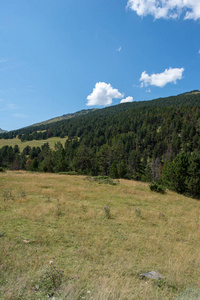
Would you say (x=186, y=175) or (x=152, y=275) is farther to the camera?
(x=186, y=175)

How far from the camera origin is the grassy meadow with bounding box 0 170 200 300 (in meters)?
3.81

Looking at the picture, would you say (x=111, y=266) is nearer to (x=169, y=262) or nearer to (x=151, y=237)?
(x=169, y=262)

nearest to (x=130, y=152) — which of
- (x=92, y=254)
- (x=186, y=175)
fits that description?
(x=186, y=175)

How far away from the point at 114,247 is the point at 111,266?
1.44 m

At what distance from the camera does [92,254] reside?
230 inches

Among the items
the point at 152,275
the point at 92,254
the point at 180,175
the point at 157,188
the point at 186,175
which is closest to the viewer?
the point at 152,275

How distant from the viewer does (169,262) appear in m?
5.77

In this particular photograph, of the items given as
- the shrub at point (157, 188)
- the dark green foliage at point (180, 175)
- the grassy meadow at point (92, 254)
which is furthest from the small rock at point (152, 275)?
the dark green foliage at point (180, 175)

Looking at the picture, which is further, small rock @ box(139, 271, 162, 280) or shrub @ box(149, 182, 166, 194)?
shrub @ box(149, 182, 166, 194)

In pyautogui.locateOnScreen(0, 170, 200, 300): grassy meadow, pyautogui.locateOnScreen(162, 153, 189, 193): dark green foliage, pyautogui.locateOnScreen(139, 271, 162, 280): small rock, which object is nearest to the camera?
pyautogui.locateOnScreen(0, 170, 200, 300): grassy meadow

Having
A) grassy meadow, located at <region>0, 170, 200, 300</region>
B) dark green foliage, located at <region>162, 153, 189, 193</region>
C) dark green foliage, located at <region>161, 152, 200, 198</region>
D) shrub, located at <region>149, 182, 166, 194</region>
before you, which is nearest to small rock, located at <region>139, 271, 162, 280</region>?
grassy meadow, located at <region>0, 170, 200, 300</region>

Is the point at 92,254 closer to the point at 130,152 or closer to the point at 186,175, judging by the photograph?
the point at 186,175

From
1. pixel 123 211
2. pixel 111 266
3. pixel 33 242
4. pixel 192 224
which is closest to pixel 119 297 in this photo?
pixel 111 266

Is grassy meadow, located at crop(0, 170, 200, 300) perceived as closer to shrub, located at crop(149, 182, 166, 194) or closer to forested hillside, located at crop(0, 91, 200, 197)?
shrub, located at crop(149, 182, 166, 194)
